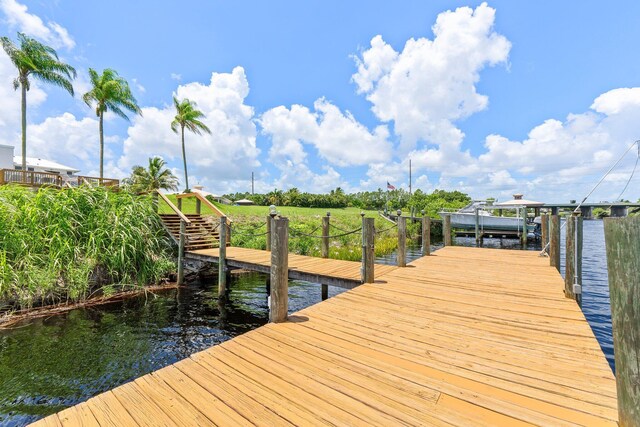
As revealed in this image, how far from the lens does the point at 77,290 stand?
7.02 metres

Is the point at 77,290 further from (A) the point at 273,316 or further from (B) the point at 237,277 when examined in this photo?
(A) the point at 273,316

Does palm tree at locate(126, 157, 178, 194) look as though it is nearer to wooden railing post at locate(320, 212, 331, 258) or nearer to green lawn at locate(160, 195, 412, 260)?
green lawn at locate(160, 195, 412, 260)

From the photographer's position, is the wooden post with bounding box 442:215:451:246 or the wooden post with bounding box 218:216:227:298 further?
the wooden post with bounding box 442:215:451:246

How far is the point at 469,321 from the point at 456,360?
3.93 ft

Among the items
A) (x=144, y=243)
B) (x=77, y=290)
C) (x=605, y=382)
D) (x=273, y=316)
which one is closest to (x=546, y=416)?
(x=605, y=382)

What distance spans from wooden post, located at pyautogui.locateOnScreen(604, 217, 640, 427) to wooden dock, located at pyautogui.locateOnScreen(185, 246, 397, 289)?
4.28 metres

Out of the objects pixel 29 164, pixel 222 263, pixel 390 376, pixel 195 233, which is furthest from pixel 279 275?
pixel 29 164

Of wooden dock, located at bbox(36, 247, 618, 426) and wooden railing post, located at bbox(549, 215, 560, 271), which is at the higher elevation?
wooden railing post, located at bbox(549, 215, 560, 271)

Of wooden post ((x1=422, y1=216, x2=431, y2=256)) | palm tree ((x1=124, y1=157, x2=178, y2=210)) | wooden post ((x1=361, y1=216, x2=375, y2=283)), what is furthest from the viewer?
palm tree ((x1=124, y1=157, x2=178, y2=210))

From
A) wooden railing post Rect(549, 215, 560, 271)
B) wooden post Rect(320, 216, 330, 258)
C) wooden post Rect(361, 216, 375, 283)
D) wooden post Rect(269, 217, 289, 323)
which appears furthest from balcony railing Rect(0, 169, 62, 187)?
wooden railing post Rect(549, 215, 560, 271)

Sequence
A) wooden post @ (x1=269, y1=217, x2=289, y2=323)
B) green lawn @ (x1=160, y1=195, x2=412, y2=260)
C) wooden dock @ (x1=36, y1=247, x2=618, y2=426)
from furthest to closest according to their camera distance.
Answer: green lawn @ (x1=160, y1=195, x2=412, y2=260) → wooden post @ (x1=269, y1=217, x2=289, y2=323) → wooden dock @ (x1=36, y1=247, x2=618, y2=426)

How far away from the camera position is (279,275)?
151 inches

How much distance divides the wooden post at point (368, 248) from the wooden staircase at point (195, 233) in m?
6.99

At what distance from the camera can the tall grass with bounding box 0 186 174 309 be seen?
668cm
